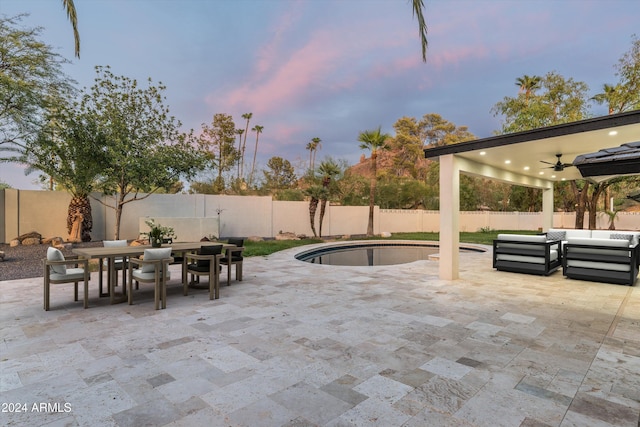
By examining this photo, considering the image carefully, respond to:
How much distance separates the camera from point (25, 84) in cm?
820

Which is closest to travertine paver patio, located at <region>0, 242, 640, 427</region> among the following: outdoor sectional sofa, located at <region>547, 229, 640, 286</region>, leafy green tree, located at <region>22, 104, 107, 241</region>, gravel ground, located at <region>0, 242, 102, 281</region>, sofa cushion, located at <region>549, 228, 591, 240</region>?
outdoor sectional sofa, located at <region>547, 229, 640, 286</region>

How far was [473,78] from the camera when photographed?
16031 mm

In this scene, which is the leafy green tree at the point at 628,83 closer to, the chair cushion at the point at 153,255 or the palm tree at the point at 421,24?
the palm tree at the point at 421,24

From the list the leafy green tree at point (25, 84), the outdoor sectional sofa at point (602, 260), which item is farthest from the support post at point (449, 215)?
the leafy green tree at point (25, 84)

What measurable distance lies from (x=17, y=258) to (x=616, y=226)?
95.2 ft

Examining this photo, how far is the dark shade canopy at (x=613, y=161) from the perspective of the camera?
9.14ft

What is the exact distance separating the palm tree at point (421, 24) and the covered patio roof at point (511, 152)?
4278 millimetres

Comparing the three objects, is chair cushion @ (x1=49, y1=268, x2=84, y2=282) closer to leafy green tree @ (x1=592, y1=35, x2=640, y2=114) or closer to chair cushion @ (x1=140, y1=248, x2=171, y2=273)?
chair cushion @ (x1=140, y1=248, x2=171, y2=273)

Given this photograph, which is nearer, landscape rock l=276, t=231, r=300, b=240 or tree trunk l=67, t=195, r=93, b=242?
tree trunk l=67, t=195, r=93, b=242

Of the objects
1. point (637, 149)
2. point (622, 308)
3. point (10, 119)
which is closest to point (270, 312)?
point (637, 149)

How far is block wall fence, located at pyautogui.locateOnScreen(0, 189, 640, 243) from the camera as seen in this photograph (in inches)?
440

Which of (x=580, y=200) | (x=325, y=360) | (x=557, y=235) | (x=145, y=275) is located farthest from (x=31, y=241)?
(x=580, y=200)

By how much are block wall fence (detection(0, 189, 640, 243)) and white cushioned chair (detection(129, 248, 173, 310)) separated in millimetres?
7825

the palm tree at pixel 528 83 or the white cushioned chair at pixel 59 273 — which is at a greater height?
the palm tree at pixel 528 83
